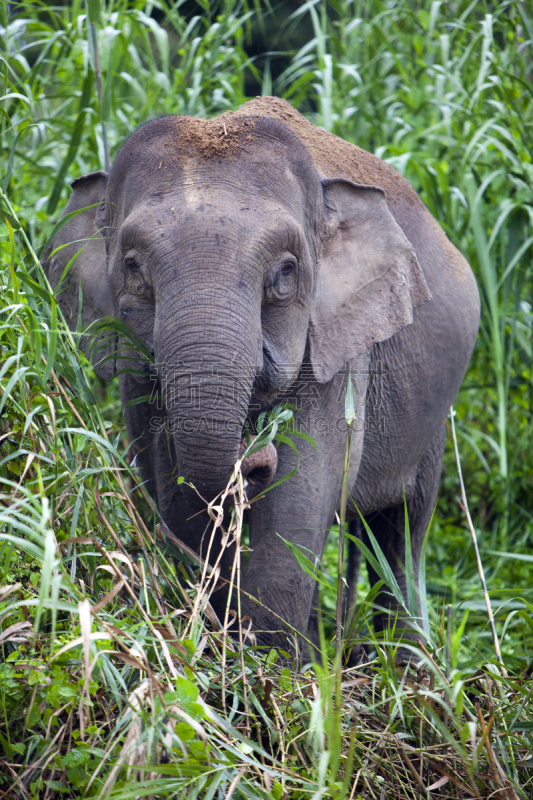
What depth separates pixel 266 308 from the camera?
2281mm

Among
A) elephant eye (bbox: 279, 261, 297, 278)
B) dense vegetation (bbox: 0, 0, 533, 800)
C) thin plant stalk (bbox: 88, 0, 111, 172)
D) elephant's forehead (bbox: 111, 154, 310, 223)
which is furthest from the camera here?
thin plant stalk (bbox: 88, 0, 111, 172)

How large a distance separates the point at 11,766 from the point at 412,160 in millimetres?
3288

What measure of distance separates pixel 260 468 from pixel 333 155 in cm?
113

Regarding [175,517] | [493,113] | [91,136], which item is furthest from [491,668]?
[493,113]

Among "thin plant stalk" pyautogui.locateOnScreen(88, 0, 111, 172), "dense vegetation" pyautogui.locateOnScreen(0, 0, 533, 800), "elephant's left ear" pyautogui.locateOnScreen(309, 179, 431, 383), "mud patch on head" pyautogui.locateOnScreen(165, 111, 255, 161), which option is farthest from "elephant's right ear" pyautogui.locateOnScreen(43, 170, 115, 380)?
"elephant's left ear" pyautogui.locateOnScreen(309, 179, 431, 383)

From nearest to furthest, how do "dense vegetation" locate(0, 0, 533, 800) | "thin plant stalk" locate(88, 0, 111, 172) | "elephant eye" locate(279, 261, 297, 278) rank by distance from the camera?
"dense vegetation" locate(0, 0, 533, 800), "elephant eye" locate(279, 261, 297, 278), "thin plant stalk" locate(88, 0, 111, 172)

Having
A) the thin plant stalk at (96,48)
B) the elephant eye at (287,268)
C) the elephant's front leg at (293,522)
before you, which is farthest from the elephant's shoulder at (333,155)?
the elephant's front leg at (293,522)

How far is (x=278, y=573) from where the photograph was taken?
98.2 inches

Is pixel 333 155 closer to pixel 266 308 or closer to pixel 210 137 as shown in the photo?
pixel 210 137

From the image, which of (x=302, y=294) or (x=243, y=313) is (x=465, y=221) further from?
(x=243, y=313)

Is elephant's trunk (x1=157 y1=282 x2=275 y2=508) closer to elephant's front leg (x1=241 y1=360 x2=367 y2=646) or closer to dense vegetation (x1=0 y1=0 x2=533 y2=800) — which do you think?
dense vegetation (x1=0 y1=0 x2=533 y2=800)

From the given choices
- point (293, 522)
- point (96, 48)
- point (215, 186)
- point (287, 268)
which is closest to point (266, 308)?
point (287, 268)

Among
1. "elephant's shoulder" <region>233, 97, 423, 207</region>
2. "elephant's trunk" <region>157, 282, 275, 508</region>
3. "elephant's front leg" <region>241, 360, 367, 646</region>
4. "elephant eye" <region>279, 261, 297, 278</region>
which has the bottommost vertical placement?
"elephant's front leg" <region>241, 360, 367, 646</region>

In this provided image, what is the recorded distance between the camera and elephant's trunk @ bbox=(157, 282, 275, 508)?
6.56ft
